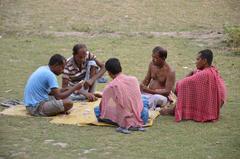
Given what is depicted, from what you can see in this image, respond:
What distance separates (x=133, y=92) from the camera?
7500mm

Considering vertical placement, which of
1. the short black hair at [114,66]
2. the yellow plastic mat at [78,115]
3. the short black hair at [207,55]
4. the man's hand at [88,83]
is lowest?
the yellow plastic mat at [78,115]

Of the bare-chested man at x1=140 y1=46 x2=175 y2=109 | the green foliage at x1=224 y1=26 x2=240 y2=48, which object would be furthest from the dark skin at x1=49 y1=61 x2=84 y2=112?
the green foliage at x1=224 y1=26 x2=240 y2=48

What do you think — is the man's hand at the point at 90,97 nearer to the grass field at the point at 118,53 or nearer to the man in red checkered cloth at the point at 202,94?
the grass field at the point at 118,53

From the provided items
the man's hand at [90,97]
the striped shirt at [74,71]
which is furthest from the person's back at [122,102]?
the striped shirt at [74,71]

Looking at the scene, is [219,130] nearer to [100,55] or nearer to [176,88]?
[176,88]

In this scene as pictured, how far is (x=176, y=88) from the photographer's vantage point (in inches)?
320

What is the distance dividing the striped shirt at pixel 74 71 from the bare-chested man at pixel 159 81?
1.08m

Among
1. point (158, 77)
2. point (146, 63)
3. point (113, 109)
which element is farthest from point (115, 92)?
point (146, 63)

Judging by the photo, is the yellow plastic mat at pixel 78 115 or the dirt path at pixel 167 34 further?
the dirt path at pixel 167 34

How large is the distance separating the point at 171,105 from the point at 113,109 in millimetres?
1374

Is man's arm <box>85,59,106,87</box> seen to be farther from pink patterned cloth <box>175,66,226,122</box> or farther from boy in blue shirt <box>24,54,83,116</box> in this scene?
pink patterned cloth <box>175,66,226,122</box>

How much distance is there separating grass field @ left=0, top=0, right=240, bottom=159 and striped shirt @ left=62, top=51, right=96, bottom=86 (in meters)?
0.98

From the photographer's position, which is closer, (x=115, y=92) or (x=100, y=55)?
(x=115, y=92)

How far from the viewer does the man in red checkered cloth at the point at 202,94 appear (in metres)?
7.89
